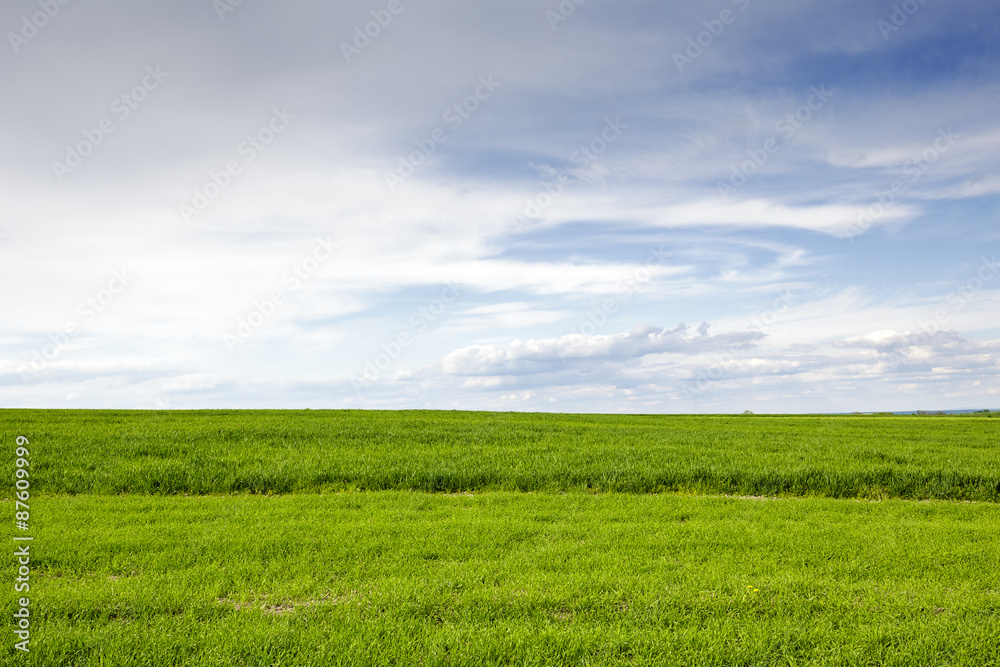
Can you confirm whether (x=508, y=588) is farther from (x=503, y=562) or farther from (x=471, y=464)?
(x=471, y=464)

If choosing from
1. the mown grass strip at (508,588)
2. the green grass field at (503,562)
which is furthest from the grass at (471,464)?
the mown grass strip at (508,588)

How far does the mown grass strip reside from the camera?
5.70m

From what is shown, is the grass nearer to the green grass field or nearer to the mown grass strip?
the green grass field

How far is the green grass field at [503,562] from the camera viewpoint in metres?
5.77

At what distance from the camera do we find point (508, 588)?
23.0 ft

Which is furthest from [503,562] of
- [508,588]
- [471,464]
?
[471,464]

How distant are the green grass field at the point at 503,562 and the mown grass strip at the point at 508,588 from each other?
0.11 feet

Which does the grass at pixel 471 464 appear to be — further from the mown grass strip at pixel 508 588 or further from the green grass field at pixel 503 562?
the mown grass strip at pixel 508 588

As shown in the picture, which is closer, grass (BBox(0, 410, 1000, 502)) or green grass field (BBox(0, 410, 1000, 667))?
green grass field (BBox(0, 410, 1000, 667))

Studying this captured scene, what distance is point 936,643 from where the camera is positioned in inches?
234

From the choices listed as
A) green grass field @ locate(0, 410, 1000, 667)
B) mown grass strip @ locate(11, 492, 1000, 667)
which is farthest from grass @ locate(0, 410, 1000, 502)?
mown grass strip @ locate(11, 492, 1000, 667)

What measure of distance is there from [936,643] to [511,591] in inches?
179

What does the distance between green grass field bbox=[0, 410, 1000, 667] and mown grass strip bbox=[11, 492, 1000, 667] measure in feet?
0.11

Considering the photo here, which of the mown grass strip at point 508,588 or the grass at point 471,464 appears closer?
the mown grass strip at point 508,588
